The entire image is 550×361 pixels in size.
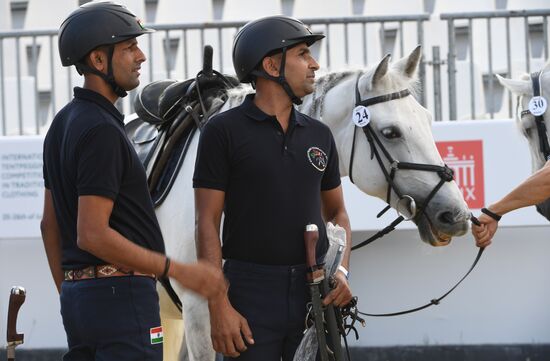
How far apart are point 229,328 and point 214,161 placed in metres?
0.62

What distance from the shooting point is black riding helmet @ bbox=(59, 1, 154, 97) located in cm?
379

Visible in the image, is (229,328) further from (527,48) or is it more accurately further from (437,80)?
(527,48)

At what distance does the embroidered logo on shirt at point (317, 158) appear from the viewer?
4113mm

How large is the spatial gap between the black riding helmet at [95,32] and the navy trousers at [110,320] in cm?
70

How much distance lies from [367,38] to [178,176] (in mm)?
3487

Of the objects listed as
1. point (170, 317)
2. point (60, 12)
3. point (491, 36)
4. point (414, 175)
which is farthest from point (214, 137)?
point (60, 12)

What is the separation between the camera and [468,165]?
805cm

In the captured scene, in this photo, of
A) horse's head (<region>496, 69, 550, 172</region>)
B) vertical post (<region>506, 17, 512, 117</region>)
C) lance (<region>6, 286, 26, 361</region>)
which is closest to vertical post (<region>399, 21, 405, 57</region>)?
vertical post (<region>506, 17, 512, 117</region>)

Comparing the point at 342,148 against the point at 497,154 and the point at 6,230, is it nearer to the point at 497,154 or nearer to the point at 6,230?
the point at 497,154

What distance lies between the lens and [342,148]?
5387mm

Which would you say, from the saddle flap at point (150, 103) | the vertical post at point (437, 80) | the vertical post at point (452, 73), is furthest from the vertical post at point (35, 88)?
the vertical post at point (452, 73)

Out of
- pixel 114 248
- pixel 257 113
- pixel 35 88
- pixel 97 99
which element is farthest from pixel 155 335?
pixel 35 88

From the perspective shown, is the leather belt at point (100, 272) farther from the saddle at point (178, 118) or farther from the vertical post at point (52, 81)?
the vertical post at point (52, 81)

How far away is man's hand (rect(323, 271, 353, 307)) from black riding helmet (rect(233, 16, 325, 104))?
707mm
